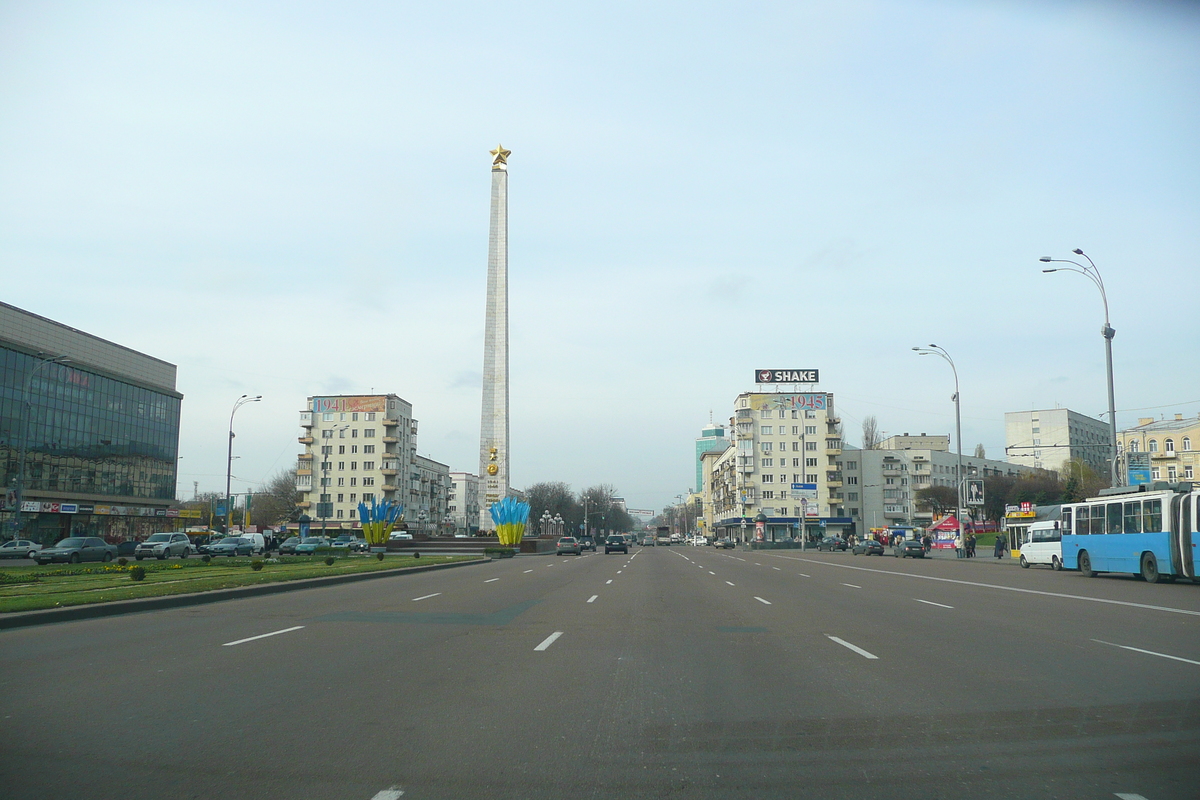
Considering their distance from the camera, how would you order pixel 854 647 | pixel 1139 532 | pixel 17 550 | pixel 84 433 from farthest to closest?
pixel 84 433
pixel 17 550
pixel 1139 532
pixel 854 647

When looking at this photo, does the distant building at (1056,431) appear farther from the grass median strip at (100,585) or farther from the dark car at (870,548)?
the grass median strip at (100,585)

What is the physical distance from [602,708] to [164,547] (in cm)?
4782

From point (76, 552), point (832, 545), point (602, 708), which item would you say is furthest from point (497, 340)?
point (602, 708)

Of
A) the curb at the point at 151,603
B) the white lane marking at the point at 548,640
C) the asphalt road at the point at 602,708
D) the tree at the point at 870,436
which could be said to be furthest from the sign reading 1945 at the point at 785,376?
the white lane marking at the point at 548,640

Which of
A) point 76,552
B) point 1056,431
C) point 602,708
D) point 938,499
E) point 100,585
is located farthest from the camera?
point 1056,431

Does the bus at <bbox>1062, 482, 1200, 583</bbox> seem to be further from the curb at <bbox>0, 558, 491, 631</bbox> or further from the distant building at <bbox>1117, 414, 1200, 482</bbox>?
the distant building at <bbox>1117, 414, 1200, 482</bbox>

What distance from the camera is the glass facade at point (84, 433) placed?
62812 millimetres

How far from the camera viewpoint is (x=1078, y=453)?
130 meters

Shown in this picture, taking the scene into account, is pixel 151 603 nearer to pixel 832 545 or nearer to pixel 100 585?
pixel 100 585

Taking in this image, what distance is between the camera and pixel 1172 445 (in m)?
97.2

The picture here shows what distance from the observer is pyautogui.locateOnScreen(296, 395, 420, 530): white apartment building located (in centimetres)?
12344

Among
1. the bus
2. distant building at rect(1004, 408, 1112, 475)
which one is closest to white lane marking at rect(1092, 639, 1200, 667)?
the bus

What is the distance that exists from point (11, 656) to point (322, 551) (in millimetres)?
46900

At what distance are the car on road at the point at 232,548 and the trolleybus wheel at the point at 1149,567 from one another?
43.6 m
